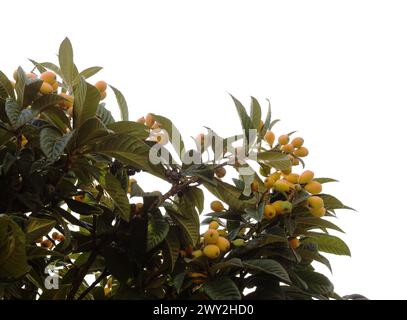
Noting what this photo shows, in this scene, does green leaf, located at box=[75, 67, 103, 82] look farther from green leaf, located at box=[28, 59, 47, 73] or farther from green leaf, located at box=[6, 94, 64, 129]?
green leaf, located at box=[6, 94, 64, 129]

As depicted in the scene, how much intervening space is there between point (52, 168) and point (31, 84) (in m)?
0.21

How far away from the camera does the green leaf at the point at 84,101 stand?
1446 millimetres

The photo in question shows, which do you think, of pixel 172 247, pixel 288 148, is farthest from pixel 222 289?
pixel 288 148

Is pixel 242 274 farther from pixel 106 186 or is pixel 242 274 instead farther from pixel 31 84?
pixel 31 84

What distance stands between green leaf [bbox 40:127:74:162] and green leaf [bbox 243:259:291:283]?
52 centimetres

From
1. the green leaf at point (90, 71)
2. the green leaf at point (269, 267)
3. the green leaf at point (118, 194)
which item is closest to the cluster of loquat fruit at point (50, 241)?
the green leaf at point (118, 194)

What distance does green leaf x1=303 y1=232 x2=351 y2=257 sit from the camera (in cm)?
171

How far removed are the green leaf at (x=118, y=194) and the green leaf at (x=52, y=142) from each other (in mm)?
170

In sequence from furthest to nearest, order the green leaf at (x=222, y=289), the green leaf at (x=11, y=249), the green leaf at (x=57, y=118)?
1. the green leaf at (x=57, y=118)
2. the green leaf at (x=222, y=289)
3. the green leaf at (x=11, y=249)

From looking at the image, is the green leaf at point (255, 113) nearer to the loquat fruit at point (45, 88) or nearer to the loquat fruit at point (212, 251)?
the loquat fruit at point (212, 251)

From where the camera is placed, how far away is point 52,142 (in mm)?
1408

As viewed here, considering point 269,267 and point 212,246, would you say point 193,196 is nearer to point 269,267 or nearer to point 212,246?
point 212,246

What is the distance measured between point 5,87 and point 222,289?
760mm
